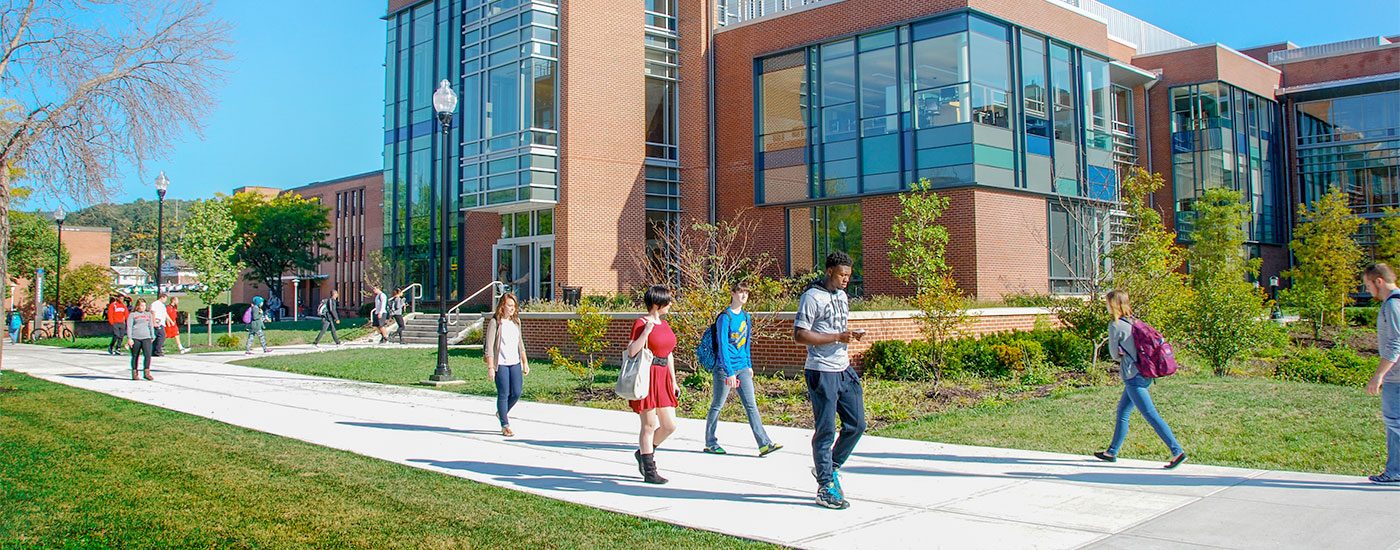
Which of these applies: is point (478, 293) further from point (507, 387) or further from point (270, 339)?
point (507, 387)

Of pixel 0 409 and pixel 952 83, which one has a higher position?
pixel 952 83

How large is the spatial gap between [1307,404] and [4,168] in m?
17.4

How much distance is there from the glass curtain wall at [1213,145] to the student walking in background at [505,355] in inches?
1206

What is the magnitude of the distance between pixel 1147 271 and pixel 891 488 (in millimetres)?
10530

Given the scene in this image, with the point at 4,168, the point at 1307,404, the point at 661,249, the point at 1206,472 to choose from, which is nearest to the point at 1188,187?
the point at 661,249

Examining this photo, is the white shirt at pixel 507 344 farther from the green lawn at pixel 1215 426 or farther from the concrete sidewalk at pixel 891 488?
the green lawn at pixel 1215 426

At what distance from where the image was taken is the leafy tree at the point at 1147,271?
1539 centimetres

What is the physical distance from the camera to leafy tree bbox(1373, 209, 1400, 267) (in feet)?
106

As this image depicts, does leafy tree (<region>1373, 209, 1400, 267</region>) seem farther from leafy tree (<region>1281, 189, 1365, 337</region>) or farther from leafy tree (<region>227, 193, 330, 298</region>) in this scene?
leafy tree (<region>227, 193, 330, 298</region>)

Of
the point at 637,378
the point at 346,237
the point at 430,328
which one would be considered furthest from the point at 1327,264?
the point at 346,237

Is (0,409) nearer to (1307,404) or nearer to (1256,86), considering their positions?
(1307,404)

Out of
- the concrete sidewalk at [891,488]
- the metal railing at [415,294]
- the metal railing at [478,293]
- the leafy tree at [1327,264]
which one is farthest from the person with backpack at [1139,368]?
the metal railing at [415,294]

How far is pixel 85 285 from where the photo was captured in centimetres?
4444

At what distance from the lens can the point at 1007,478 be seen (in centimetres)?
746
